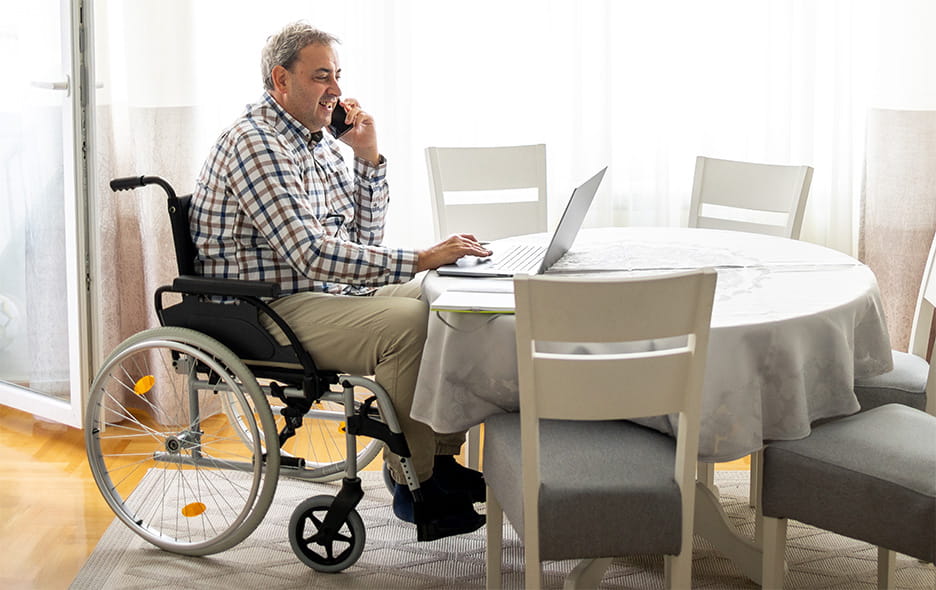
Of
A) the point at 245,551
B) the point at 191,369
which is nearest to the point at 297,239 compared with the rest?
the point at 191,369

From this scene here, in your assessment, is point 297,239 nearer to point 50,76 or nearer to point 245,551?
point 245,551

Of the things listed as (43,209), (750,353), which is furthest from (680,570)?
(43,209)

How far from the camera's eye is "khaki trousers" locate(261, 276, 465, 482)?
2293mm

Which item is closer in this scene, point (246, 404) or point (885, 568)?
point (885, 568)

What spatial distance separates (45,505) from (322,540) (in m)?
0.93

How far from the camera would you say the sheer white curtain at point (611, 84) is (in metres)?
3.57

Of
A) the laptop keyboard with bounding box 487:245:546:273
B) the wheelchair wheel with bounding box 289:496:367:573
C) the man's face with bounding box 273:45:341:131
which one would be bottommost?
the wheelchair wheel with bounding box 289:496:367:573

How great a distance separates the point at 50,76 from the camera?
10.4 ft

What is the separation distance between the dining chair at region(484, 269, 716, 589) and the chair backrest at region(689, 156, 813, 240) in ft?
4.25

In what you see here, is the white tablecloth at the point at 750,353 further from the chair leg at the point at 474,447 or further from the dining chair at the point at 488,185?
the dining chair at the point at 488,185

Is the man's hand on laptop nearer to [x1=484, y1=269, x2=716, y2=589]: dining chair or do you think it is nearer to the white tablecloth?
the white tablecloth

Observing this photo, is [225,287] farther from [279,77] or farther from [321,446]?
[321,446]

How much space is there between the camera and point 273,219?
2.32m

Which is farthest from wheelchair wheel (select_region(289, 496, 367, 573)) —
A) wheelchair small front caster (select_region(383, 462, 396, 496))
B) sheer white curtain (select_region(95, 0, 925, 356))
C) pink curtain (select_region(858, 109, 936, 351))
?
pink curtain (select_region(858, 109, 936, 351))
